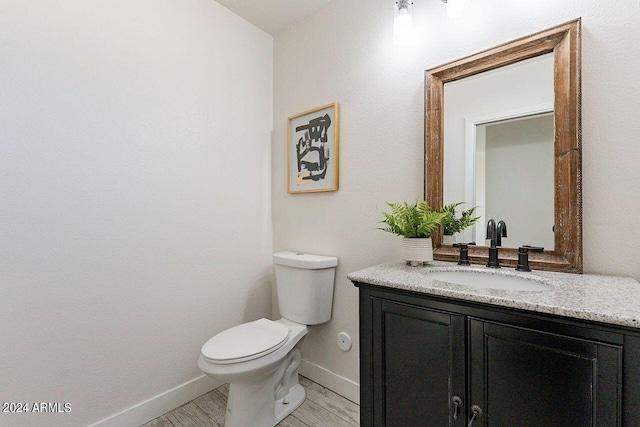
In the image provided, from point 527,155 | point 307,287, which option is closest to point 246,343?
point 307,287

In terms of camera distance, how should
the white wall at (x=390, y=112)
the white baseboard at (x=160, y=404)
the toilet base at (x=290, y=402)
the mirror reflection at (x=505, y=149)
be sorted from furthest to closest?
the toilet base at (x=290, y=402) < the white baseboard at (x=160, y=404) < the mirror reflection at (x=505, y=149) < the white wall at (x=390, y=112)

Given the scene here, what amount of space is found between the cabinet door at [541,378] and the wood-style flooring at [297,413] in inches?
36.9

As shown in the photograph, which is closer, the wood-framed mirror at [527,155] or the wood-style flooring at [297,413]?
the wood-framed mirror at [527,155]

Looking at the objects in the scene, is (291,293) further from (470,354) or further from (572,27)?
(572,27)

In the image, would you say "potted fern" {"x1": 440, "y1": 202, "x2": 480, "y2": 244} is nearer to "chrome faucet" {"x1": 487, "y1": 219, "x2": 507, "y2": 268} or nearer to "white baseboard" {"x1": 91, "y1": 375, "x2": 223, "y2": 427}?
"chrome faucet" {"x1": 487, "y1": 219, "x2": 507, "y2": 268}

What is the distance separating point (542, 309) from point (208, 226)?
5.59 feet

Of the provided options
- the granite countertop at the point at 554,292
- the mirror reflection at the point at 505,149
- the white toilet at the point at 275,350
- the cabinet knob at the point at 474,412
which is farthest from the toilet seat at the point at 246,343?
the mirror reflection at the point at 505,149

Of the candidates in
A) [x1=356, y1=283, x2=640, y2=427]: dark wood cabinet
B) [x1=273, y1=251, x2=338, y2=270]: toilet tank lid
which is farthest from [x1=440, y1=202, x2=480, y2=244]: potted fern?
[x1=273, y1=251, x2=338, y2=270]: toilet tank lid

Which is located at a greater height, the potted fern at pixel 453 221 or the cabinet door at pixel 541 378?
the potted fern at pixel 453 221

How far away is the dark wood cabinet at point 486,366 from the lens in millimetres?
731

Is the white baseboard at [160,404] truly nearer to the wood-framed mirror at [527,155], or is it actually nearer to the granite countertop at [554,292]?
the granite countertop at [554,292]

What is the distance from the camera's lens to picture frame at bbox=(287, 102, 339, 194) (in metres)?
1.87

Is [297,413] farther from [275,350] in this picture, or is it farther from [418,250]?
[418,250]

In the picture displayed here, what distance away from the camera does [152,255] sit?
1641 millimetres
